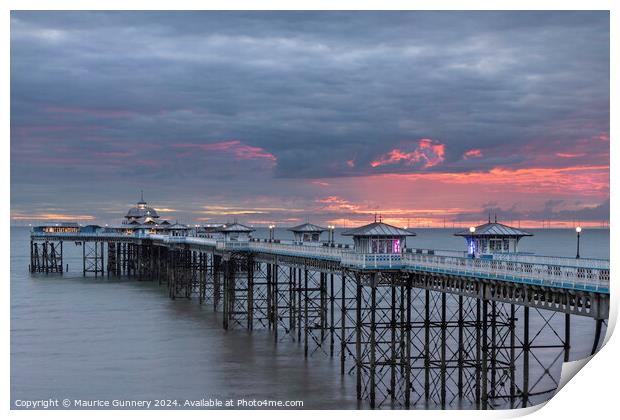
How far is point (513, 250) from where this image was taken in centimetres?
4709

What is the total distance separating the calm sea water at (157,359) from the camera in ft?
157

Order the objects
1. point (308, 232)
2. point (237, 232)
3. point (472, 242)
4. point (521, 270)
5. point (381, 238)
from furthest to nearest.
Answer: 1. point (237, 232)
2. point (308, 232)
3. point (381, 238)
4. point (472, 242)
5. point (521, 270)

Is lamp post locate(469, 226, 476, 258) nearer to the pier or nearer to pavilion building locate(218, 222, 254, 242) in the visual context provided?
the pier

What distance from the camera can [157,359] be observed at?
57.9 meters

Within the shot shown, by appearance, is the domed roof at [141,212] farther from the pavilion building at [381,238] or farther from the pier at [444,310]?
the pavilion building at [381,238]

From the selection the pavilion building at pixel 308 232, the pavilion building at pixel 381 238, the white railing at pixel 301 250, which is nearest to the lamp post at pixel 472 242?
the pavilion building at pixel 381 238

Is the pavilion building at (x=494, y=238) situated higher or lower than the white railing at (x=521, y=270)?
higher

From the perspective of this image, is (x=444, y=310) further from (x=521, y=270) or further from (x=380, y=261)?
(x=521, y=270)

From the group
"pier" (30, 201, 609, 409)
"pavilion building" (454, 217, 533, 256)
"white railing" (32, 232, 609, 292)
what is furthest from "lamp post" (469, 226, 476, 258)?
"white railing" (32, 232, 609, 292)

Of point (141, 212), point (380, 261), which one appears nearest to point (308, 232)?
point (380, 261)

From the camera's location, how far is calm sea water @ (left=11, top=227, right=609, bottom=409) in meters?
48.0
